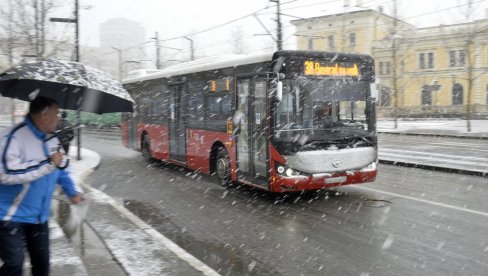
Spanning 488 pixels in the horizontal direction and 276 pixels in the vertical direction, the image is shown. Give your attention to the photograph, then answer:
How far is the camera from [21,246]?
336 centimetres

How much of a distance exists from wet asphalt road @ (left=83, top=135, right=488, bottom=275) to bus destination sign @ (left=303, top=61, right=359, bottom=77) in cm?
241

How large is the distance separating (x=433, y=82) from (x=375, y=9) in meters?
15.2

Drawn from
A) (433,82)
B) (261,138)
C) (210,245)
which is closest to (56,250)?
(210,245)


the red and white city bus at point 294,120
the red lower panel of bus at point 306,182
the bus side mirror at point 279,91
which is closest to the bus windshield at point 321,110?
the red and white city bus at point 294,120

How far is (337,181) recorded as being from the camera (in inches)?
354

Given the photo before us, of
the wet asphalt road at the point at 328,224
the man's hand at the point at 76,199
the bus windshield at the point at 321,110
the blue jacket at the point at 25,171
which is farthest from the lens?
the bus windshield at the point at 321,110

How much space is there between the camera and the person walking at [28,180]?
3254mm

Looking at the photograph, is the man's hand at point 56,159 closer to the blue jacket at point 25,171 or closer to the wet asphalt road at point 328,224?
the blue jacket at point 25,171

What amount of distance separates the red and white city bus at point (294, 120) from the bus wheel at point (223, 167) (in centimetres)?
2

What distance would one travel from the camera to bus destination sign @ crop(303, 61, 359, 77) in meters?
9.01

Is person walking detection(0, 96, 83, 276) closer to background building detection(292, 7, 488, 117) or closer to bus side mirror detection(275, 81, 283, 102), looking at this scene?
bus side mirror detection(275, 81, 283, 102)

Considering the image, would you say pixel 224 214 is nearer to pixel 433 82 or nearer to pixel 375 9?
pixel 433 82

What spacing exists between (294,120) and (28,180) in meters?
6.11

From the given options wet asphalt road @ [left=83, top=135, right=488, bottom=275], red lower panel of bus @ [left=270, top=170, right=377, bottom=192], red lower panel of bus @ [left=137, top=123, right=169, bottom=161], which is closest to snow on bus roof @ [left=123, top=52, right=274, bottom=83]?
red lower panel of bus @ [left=137, top=123, right=169, bottom=161]
